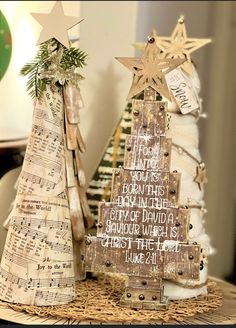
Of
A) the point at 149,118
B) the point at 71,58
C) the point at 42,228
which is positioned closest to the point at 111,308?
the point at 42,228

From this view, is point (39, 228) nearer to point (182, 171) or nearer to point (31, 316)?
point (31, 316)

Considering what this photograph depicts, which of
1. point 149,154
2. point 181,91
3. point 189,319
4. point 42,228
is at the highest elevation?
point 181,91

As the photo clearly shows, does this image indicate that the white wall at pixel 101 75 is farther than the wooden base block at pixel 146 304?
Yes

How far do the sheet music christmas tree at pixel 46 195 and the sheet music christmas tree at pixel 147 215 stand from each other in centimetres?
6

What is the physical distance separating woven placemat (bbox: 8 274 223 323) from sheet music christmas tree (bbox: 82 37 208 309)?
26 millimetres

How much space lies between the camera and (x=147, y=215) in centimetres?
102

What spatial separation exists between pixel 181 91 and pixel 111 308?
374 millimetres

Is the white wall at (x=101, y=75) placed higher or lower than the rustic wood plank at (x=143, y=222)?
higher

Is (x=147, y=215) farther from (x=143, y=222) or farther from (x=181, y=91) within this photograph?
(x=181, y=91)

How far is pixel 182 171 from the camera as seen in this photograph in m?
1.12

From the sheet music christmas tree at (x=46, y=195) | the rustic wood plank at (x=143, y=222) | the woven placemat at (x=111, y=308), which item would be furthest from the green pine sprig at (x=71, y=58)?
the woven placemat at (x=111, y=308)

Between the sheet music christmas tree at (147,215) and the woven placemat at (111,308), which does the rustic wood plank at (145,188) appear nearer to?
the sheet music christmas tree at (147,215)

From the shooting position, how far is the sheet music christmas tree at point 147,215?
3.32 ft

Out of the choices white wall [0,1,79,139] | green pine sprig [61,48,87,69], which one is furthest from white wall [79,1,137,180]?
green pine sprig [61,48,87,69]
